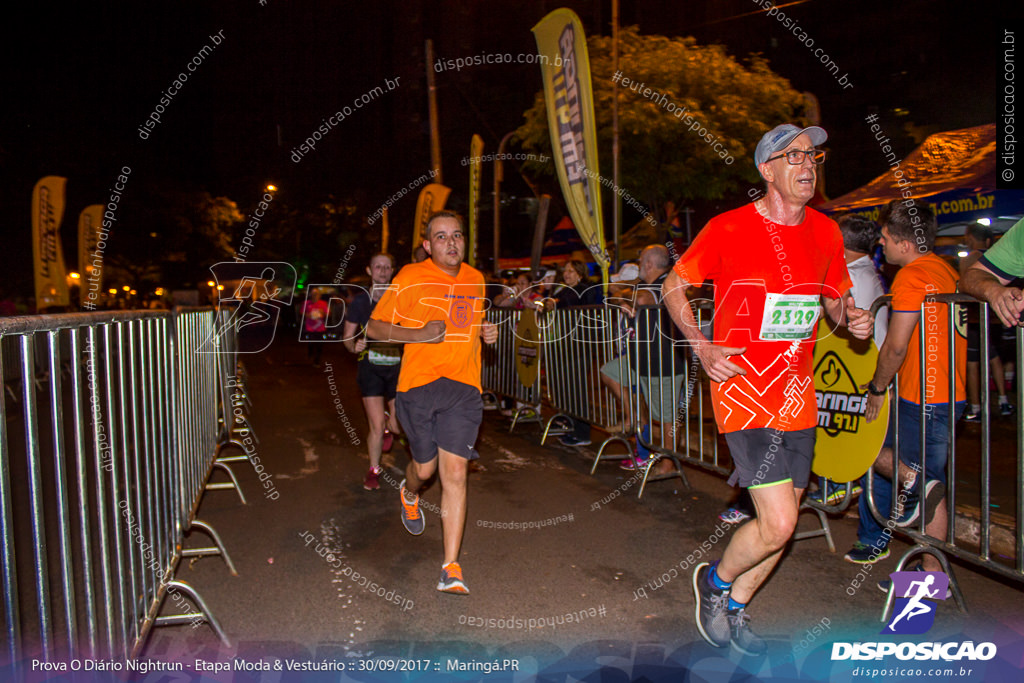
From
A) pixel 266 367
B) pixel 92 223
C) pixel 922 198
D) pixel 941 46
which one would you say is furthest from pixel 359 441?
pixel 941 46

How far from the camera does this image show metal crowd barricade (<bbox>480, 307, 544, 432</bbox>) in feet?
30.6

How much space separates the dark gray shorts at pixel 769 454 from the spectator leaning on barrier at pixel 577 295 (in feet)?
16.3

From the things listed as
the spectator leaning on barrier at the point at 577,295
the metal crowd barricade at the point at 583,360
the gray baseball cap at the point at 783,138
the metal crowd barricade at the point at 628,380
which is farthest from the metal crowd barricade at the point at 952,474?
the spectator leaning on barrier at the point at 577,295

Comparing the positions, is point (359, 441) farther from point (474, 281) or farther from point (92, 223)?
point (92, 223)

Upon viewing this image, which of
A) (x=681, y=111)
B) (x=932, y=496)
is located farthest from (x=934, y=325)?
(x=681, y=111)

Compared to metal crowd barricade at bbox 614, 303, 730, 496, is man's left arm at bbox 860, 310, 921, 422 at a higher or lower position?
higher

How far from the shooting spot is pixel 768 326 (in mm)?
3195

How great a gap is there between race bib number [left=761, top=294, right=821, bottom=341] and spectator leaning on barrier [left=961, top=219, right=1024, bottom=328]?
0.63 m

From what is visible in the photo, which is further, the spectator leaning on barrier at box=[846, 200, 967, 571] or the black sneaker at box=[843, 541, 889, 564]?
the black sneaker at box=[843, 541, 889, 564]

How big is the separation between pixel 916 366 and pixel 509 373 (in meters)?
6.59

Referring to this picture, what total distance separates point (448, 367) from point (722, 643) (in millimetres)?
2044

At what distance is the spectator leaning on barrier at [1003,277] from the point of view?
290 centimetres

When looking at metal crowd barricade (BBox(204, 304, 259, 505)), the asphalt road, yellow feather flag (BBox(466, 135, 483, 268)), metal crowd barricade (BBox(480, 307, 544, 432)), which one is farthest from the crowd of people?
yellow feather flag (BBox(466, 135, 483, 268))

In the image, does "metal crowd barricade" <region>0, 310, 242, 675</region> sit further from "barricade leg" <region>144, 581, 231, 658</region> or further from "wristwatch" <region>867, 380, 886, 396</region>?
"wristwatch" <region>867, 380, 886, 396</region>
